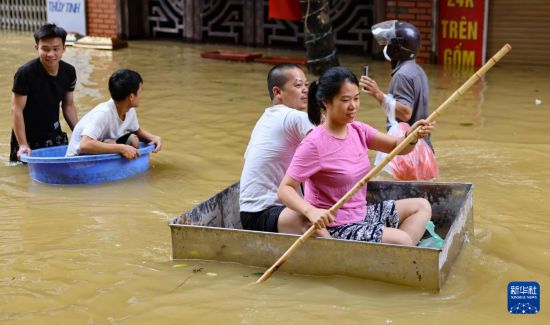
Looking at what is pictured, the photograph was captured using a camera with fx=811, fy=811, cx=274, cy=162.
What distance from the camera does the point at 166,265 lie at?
16.5 feet

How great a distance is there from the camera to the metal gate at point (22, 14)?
18750 mm

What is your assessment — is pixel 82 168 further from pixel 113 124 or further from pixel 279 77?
pixel 279 77

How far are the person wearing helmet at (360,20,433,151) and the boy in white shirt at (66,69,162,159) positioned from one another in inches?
82.9

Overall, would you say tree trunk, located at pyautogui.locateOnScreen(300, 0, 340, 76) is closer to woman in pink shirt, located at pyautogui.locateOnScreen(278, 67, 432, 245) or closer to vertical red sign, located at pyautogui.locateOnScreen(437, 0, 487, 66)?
vertical red sign, located at pyautogui.locateOnScreen(437, 0, 487, 66)

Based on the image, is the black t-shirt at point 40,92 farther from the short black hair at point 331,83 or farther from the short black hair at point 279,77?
the short black hair at point 331,83

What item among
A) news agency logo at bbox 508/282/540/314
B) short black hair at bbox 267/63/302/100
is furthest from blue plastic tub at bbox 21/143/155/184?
news agency logo at bbox 508/282/540/314

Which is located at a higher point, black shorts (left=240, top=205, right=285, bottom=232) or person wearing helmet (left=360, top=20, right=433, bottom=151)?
person wearing helmet (left=360, top=20, right=433, bottom=151)

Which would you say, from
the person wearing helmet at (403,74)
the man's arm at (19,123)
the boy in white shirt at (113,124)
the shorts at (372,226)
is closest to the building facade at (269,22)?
the person wearing helmet at (403,74)

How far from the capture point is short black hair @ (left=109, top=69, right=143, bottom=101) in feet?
22.4

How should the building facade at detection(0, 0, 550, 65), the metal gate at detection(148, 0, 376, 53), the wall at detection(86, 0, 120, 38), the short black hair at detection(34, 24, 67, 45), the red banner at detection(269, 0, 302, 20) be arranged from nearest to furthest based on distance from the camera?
the short black hair at detection(34, 24, 67, 45) < the red banner at detection(269, 0, 302, 20) < the building facade at detection(0, 0, 550, 65) < the metal gate at detection(148, 0, 376, 53) < the wall at detection(86, 0, 120, 38)

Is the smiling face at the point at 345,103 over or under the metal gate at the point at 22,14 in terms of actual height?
over

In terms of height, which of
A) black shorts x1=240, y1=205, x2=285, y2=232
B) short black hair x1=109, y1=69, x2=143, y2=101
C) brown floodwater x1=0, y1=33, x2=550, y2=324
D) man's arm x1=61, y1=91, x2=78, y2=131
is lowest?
brown floodwater x1=0, y1=33, x2=550, y2=324

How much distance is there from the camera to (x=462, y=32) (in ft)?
43.4

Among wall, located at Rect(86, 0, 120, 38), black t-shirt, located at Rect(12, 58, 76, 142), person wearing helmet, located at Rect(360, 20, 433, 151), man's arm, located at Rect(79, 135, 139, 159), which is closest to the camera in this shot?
person wearing helmet, located at Rect(360, 20, 433, 151)
